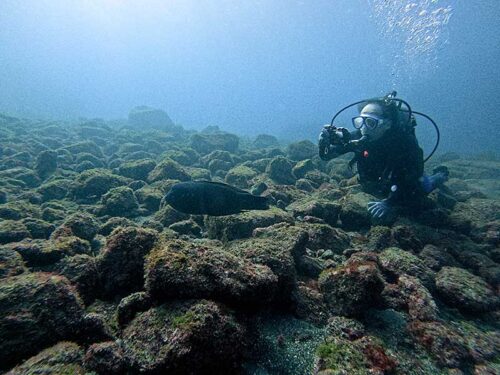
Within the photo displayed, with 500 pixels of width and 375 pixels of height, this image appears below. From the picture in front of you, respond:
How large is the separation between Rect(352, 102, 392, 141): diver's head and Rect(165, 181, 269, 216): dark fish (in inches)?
127

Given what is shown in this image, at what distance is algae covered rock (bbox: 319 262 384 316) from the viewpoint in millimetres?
3295

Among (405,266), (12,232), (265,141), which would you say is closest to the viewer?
(405,266)

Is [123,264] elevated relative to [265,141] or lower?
elevated

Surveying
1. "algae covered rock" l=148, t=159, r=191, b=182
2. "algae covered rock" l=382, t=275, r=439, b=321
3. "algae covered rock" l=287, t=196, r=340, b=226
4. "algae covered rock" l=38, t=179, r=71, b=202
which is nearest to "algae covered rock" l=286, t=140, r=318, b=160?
"algae covered rock" l=148, t=159, r=191, b=182

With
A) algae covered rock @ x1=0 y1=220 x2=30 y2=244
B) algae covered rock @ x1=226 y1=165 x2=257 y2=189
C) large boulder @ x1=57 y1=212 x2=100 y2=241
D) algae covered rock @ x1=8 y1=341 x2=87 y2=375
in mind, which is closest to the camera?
algae covered rock @ x1=8 y1=341 x2=87 y2=375

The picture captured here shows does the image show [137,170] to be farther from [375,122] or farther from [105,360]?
[105,360]

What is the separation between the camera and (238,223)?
5422mm

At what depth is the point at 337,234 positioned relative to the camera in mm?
5594

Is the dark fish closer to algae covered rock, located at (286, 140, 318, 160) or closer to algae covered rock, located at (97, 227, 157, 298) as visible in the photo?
algae covered rock, located at (97, 227, 157, 298)

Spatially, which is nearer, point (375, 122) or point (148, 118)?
point (375, 122)

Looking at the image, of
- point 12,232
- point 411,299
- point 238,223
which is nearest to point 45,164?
point 12,232

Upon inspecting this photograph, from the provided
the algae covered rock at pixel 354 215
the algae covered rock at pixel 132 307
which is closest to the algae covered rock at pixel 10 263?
the algae covered rock at pixel 132 307

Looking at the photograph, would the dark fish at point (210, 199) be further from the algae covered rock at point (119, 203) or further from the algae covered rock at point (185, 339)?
the algae covered rock at point (185, 339)

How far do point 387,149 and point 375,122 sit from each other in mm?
891
